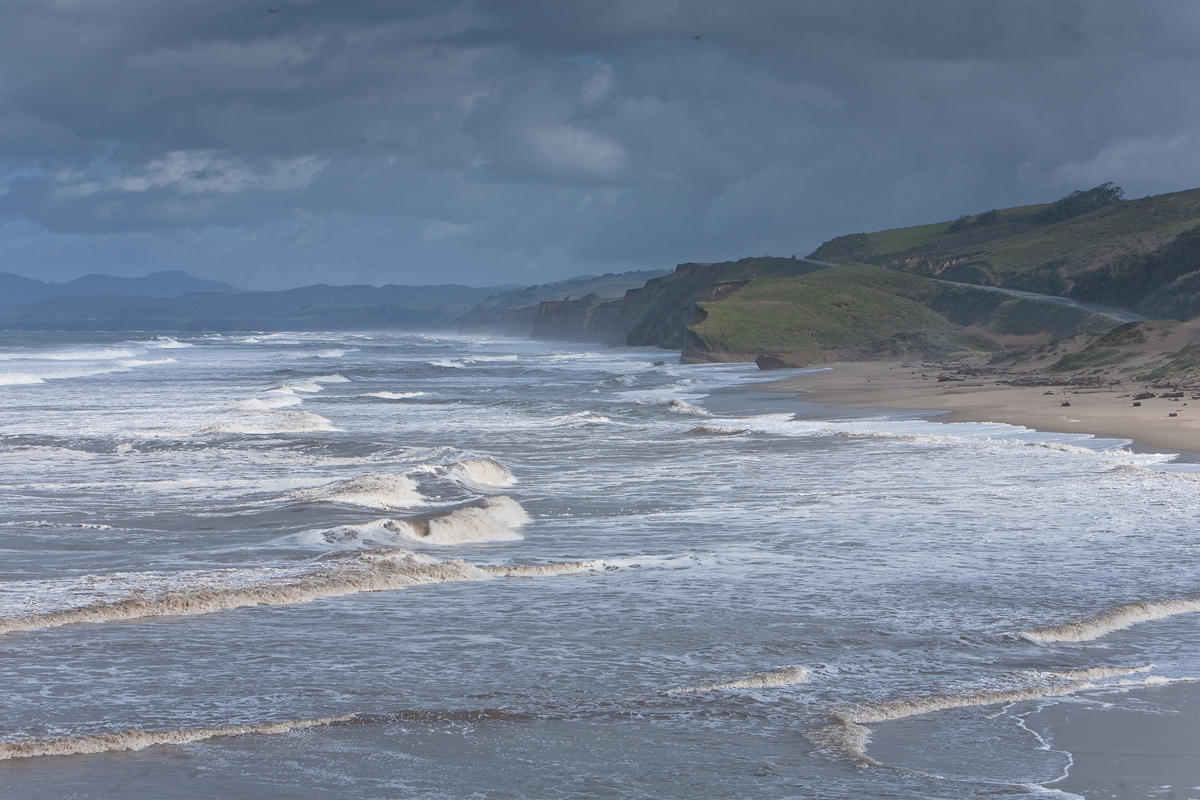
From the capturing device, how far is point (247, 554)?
1278 cm

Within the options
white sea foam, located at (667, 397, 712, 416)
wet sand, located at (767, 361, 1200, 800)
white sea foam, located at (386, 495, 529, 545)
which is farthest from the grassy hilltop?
white sea foam, located at (386, 495, 529, 545)

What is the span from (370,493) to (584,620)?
25.4ft

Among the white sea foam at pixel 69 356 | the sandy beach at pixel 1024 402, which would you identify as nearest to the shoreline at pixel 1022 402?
the sandy beach at pixel 1024 402

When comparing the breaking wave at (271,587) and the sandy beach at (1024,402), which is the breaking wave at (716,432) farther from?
the breaking wave at (271,587)

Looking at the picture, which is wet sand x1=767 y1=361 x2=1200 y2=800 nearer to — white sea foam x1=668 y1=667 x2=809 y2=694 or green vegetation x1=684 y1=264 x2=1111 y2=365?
white sea foam x1=668 y1=667 x2=809 y2=694

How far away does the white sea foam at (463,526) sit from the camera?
1393 cm

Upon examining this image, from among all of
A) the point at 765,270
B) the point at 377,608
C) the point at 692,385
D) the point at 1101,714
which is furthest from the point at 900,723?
the point at 765,270

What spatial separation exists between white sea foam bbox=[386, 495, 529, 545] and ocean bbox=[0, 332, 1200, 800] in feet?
0.14

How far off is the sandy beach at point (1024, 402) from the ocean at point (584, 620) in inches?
150

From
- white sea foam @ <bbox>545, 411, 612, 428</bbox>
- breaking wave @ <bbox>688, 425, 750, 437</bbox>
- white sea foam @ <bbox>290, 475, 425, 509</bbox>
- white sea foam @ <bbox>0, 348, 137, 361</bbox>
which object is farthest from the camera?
white sea foam @ <bbox>0, 348, 137, 361</bbox>

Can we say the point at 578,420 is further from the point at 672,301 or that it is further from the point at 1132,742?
the point at 672,301

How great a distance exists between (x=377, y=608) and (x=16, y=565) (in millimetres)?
4258

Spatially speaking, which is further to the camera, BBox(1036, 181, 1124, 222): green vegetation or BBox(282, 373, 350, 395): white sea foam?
BBox(1036, 181, 1124, 222): green vegetation

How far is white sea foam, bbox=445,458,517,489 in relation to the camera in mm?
18812
